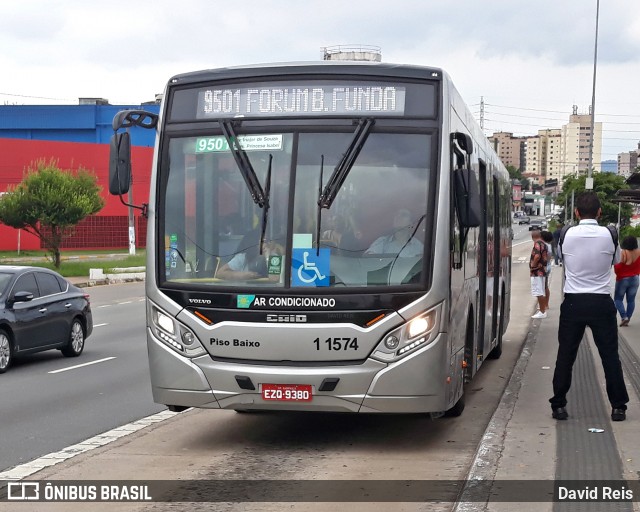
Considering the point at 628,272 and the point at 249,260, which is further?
the point at 628,272

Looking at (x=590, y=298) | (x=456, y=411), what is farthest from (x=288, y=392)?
(x=590, y=298)

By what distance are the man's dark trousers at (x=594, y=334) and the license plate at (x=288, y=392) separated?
252 centimetres

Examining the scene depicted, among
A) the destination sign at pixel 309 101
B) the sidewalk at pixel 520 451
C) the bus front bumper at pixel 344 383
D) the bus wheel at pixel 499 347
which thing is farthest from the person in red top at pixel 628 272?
the bus front bumper at pixel 344 383

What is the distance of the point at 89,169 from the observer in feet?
206

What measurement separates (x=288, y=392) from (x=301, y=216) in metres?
1.36

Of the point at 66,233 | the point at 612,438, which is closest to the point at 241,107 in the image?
the point at 612,438

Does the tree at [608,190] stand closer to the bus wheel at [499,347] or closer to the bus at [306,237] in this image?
the bus wheel at [499,347]

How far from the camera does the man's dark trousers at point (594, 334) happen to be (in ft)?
30.3

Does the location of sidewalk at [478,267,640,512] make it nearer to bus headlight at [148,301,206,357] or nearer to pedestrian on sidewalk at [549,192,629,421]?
pedestrian on sidewalk at [549,192,629,421]

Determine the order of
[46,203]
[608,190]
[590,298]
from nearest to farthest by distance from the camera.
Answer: [590,298], [46,203], [608,190]

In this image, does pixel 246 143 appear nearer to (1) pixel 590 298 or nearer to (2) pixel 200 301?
(2) pixel 200 301

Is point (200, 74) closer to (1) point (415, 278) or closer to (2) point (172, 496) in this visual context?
(1) point (415, 278)

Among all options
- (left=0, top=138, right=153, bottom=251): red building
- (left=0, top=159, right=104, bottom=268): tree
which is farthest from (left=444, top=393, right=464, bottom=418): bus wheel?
(left=0, top=138, right=153, bottom=251): red building

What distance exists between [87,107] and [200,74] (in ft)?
267
